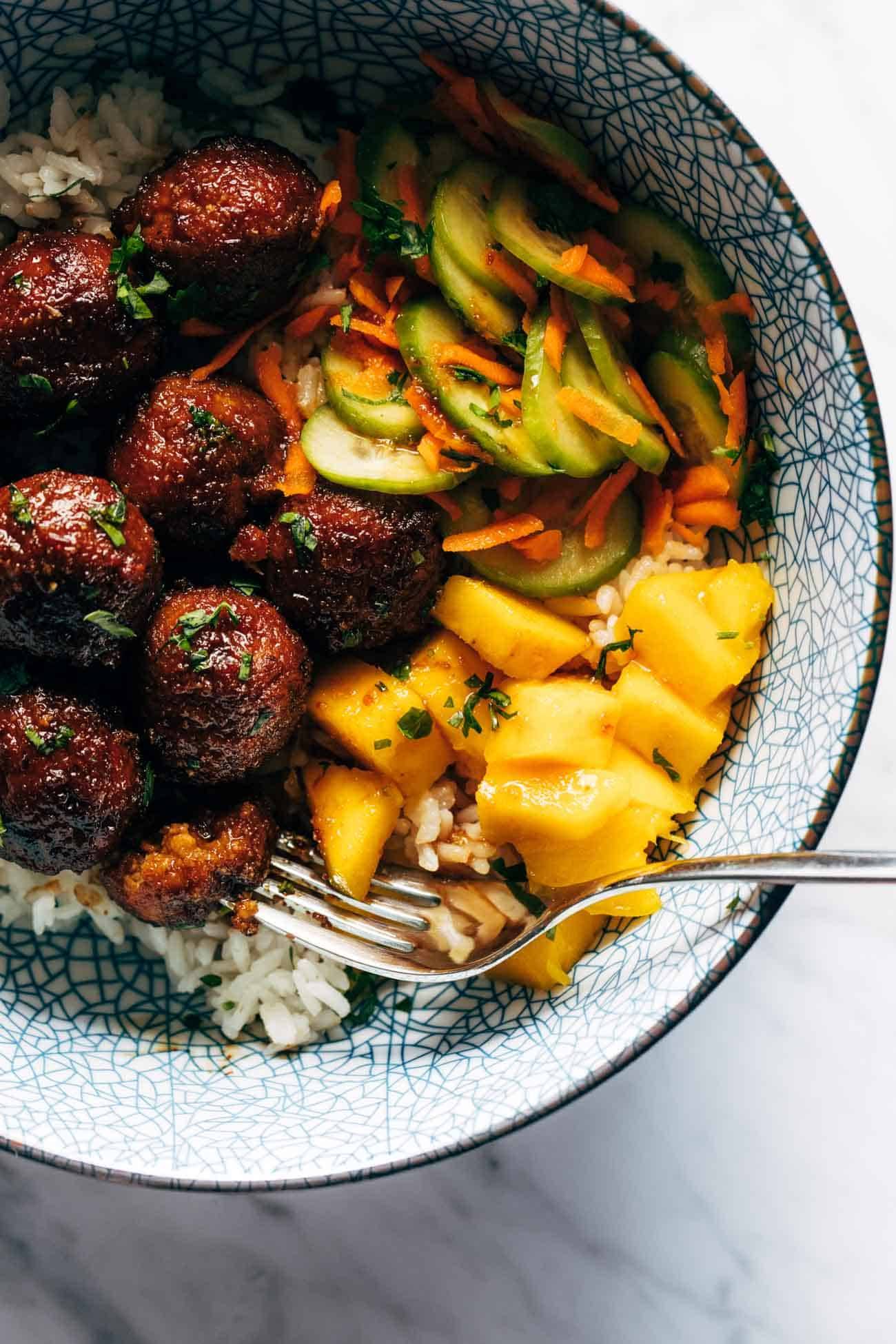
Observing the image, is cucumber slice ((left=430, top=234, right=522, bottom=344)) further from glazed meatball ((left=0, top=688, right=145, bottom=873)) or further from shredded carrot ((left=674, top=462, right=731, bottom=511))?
glazed meatball ((left=0, top=688, right=145, bottom=873))

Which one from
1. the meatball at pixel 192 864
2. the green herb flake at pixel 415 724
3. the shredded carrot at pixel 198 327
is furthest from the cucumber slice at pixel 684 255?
the meatball at pixel 192 864

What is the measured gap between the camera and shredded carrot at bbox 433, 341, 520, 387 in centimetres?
256

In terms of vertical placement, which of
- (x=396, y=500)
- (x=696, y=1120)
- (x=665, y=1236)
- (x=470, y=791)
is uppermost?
(x=396, y=500)

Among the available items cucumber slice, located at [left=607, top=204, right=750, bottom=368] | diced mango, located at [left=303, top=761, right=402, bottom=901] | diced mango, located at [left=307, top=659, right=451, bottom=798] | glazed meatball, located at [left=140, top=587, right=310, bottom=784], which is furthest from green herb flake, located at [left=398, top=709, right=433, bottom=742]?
cucumber slice, located at [left=607, top=204, right=750, bottom=368]

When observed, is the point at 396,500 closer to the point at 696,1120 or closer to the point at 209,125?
the point at 209,125

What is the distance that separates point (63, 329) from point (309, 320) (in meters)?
0.55

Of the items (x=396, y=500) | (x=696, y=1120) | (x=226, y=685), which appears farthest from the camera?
(x=696, y=1120)

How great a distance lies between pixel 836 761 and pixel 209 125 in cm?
198

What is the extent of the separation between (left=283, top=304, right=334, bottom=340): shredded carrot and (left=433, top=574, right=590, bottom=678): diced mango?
642 mm

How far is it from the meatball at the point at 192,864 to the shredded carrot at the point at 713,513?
46.3 inches

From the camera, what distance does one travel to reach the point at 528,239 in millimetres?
2557

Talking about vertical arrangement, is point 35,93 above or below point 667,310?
below

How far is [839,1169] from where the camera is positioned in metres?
3.07

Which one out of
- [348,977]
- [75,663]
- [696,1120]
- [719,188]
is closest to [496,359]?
[719,188]
